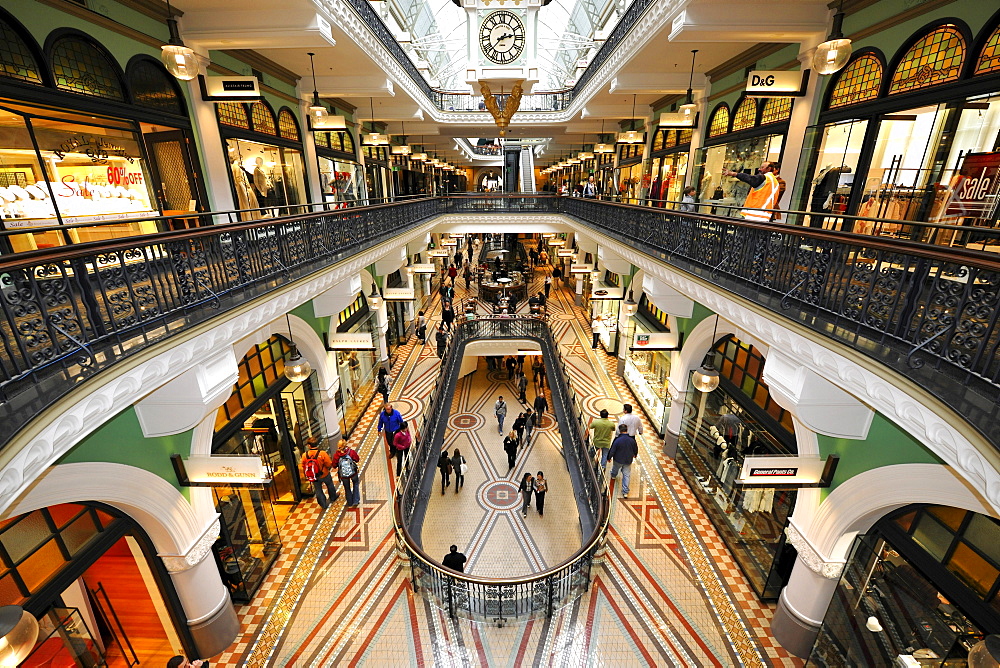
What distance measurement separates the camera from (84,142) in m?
4.74

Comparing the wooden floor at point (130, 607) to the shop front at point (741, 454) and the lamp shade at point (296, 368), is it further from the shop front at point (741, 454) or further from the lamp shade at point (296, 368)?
the shop front at point (741, 454)

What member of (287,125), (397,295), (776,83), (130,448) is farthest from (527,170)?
(130,448)

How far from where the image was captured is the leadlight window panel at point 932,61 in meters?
4.14

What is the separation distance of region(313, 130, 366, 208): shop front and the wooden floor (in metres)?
7.15

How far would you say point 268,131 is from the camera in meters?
8.19

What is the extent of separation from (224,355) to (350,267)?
3.15 meters

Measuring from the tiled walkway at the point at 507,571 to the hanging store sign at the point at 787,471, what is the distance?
88.1 inches

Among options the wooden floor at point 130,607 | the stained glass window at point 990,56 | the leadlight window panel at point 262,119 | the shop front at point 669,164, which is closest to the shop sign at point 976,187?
the stained glass window at point 990,56

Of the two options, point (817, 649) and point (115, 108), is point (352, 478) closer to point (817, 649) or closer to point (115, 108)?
point (115, 108)

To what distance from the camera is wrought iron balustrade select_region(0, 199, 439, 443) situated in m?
2.30

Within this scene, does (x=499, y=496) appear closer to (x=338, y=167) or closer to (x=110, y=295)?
(x=110, y=295)

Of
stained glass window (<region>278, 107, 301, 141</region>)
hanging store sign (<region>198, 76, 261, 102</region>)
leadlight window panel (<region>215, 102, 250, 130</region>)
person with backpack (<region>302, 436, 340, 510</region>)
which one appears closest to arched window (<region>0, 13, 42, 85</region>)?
hanging store sign (<region>198, 76, 261, 102</region>)

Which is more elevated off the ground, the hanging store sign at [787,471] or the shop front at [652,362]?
the hanging store sign at [787,471]

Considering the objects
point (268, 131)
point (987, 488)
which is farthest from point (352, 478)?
point (987, 488)
